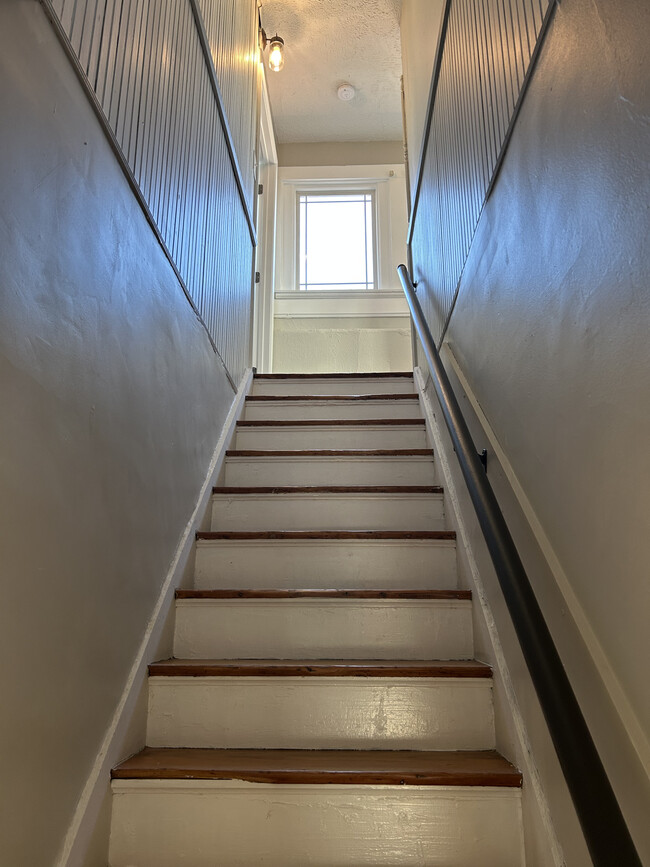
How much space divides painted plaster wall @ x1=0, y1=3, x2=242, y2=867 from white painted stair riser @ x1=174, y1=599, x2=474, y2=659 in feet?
0.75

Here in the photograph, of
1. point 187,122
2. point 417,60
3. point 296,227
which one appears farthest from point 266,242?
point 187,122

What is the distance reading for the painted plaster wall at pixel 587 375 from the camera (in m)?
0.79

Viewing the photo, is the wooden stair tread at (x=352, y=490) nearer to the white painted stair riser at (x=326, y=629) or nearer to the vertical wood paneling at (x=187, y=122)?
the white painted stair riser at (x=326, y=629)

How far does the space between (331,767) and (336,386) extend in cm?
232

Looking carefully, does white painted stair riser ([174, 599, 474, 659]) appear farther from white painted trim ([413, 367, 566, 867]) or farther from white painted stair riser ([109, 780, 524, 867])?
white painted stair riser ([109, 780, 524, 867])

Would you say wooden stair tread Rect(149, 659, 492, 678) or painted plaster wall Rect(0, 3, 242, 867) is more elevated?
painted plaster wall Rect(0, 3, 242, 867)

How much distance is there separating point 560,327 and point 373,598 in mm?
963

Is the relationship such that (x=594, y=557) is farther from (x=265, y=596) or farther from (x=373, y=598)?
(x=265, y=596)

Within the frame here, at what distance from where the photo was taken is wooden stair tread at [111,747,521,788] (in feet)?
3.96

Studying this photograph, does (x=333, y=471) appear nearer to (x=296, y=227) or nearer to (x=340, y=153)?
(x=296, y=227)

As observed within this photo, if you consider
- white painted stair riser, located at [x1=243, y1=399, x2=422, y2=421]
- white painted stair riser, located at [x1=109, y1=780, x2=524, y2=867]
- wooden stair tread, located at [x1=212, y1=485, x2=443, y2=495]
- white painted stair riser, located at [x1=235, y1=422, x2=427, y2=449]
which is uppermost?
white painted stair riser, located at [x1=243, y1=399, x2=422, y2=421]

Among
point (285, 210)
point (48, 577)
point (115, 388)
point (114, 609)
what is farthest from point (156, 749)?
point (285, 210)

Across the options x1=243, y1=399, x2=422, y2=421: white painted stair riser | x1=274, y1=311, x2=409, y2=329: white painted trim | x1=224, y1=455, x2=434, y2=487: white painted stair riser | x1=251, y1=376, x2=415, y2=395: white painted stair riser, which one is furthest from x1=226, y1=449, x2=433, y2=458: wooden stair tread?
x1=274, y1=311, x2=409, y2=329: white painted trim

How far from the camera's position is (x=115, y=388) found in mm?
1354
